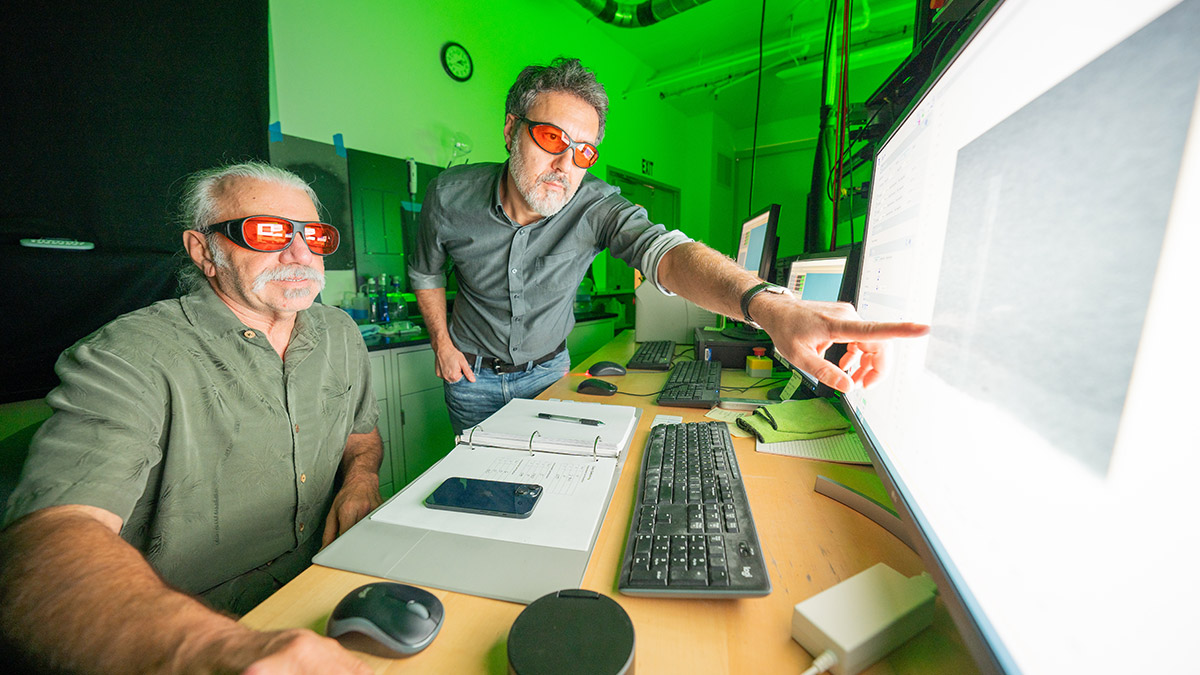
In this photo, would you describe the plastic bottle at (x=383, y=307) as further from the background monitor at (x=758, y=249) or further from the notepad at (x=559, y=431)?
the background monitor at (x=758, y=249)

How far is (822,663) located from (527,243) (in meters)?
1.33

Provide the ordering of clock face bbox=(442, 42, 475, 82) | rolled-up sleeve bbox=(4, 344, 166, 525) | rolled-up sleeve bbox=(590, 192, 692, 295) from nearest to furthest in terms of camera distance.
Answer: rolled-up sleeve bbox=(4, 344, 166, 525), rolled-up sleeve bbox=(590, 192, 692, 295), clock face bbox=(442, 42, 475, 82)

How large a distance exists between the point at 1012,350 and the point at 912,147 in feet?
1.39

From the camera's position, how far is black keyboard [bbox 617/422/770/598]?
0.51 meters

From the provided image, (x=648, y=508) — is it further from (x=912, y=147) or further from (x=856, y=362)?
(x=912, y=147)

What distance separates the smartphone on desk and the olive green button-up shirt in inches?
18.2

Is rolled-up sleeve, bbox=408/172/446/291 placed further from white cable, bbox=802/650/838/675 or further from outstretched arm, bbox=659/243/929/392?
white cable, bbox=802/650/838/675

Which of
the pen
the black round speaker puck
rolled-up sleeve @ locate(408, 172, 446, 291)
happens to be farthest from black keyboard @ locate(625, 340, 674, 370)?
the black round speaker puck

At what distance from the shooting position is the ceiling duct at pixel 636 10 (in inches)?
132

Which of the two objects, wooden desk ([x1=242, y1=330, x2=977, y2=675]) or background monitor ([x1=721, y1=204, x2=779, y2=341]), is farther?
background monitor ([x1=721, y1=204, x2=779, y2=341])

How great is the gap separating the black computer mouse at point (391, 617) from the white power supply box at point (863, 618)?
39 centimetres

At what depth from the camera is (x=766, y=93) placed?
500 cm

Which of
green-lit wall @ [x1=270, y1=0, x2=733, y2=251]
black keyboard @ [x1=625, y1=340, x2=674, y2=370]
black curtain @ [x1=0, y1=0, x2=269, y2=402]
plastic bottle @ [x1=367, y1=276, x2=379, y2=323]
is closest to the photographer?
black curtain @ [x1=0, y1=0, x2=269, y2=402]

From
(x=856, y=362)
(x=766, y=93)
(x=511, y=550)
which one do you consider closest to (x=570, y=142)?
(x=856, y=362)
